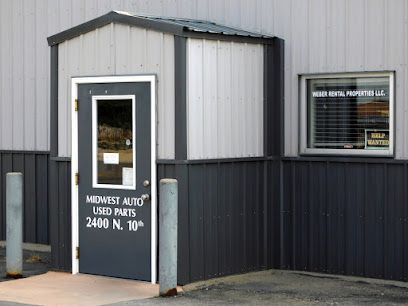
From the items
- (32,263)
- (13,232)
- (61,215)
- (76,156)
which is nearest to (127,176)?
(76,156)

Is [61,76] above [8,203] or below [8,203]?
above

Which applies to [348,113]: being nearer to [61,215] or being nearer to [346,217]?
[346,217]

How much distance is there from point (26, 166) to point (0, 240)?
54.1 inches

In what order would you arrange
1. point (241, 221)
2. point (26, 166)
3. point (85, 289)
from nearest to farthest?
point (85, 289), point (241, 221), point (26, 166)

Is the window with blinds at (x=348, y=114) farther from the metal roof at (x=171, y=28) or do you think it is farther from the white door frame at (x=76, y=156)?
the white door frame at (x=76, y=156)

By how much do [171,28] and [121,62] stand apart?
0.87 metres

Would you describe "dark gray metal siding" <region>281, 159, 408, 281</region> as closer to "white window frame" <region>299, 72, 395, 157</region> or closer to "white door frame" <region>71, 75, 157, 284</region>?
"white window frame" <region>299, 72, 395, 157</region>

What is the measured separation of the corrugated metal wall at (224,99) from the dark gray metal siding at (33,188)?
12.4 ft

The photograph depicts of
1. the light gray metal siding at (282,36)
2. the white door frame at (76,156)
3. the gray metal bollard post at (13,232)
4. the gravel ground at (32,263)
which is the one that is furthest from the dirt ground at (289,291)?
the gravel ground at (32,263)

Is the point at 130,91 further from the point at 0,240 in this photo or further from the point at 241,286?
the point at 0,240

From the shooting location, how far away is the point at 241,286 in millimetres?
10422

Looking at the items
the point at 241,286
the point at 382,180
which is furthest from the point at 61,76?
the point at 382,180

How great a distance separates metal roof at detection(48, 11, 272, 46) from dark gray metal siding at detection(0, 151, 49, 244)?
2906mm

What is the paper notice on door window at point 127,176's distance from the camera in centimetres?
1062
